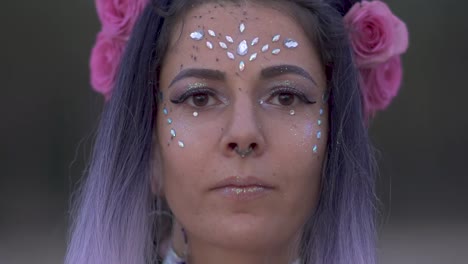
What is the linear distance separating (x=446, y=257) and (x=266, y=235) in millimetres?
2656

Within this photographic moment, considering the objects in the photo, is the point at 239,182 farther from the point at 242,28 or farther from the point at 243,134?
the point at 242,28

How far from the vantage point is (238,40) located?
240 cm

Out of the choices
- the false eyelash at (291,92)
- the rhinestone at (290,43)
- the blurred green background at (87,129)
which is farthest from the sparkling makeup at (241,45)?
the blurred green background at (87,129)

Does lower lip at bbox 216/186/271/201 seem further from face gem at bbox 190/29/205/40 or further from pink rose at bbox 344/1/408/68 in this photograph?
pink rose at bbox 344/1/408/68

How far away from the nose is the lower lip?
0.32ft

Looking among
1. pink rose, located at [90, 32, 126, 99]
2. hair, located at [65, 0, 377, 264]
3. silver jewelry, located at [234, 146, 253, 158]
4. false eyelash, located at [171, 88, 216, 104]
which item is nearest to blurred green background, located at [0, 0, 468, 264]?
pink rose, located at [90, 32, 126, 99]

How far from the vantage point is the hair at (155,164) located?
254cm

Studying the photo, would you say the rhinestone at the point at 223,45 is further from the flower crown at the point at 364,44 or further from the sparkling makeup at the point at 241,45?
the flower crown at the point at 364,44

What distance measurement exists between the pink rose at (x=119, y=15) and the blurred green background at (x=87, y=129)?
1696 millimetres

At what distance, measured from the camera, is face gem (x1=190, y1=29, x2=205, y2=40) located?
243cm

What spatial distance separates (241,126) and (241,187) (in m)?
0.18

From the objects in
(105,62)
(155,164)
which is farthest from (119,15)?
(155,164)

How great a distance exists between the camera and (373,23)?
2.65m

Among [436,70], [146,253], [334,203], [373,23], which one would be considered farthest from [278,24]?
[436,70]
